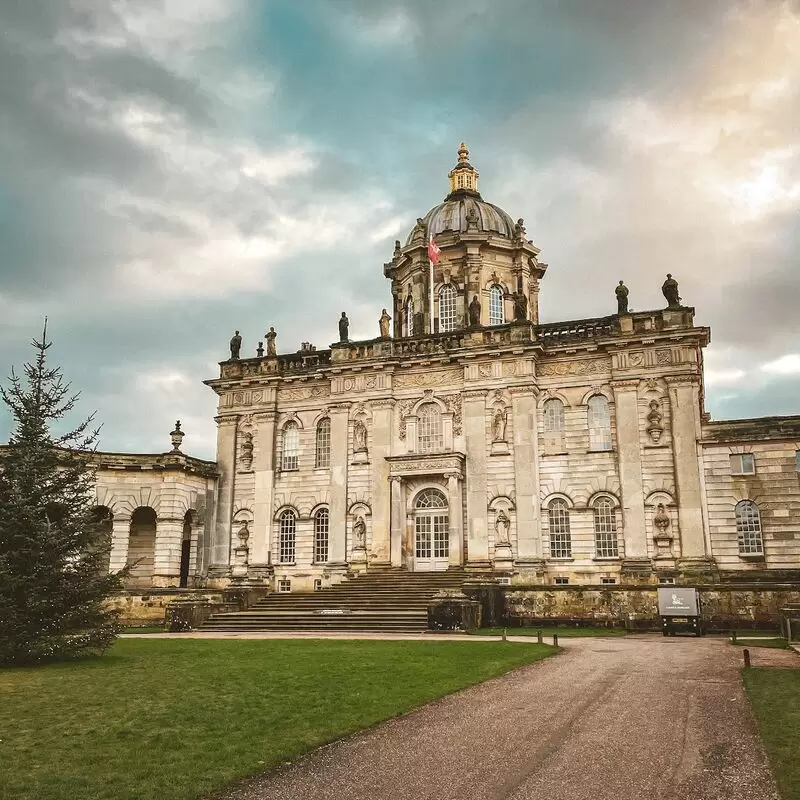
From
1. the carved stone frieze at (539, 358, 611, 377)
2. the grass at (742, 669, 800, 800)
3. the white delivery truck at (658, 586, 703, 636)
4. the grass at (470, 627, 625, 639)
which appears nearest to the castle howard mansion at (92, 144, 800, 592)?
the carved stone frieze at (539, 358, 611, 377)

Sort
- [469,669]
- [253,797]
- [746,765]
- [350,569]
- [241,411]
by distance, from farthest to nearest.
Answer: [241,411]
[350,569]
[469,669]
[746,765]
[253,797]

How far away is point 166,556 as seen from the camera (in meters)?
40.3

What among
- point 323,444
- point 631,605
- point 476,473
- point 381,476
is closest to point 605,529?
point 476,473

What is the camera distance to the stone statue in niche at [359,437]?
134ft

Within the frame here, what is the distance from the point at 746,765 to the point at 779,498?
27.8 meters

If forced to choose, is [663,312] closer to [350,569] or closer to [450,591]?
[450,591]

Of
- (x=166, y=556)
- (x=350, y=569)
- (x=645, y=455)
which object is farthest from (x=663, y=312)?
(x=166, y=556)

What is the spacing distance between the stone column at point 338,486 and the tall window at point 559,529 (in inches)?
405

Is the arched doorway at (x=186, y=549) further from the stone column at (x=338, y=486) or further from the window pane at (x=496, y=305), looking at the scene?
the window pane at (x=496, y=305)

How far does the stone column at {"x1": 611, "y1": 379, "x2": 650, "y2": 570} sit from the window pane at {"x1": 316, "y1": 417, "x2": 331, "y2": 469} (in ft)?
48.9

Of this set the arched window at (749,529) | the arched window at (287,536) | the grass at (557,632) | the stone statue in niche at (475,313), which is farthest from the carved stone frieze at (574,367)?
the arched window at (287,536)

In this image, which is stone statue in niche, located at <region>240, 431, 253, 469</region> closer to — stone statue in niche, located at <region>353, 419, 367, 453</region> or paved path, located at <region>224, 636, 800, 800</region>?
stone statue in niche, located at <region>353, 419, 367, 453</region>

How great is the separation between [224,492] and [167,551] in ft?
14.5

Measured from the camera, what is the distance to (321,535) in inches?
1638
